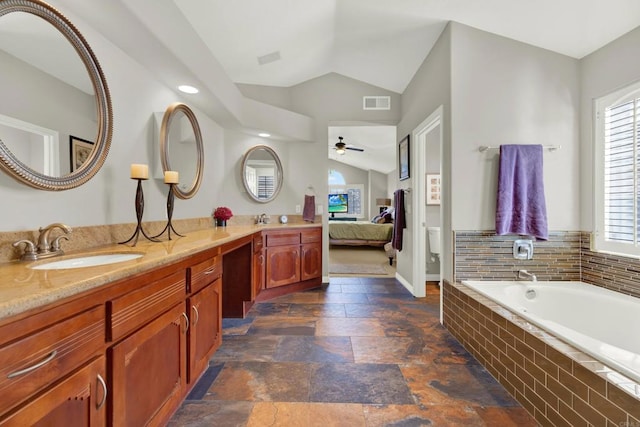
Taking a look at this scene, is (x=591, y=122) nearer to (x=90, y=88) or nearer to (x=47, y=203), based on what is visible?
(x=90, y=88)

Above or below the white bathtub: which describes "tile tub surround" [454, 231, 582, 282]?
above

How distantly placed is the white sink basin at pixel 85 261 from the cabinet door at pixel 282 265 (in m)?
1.96

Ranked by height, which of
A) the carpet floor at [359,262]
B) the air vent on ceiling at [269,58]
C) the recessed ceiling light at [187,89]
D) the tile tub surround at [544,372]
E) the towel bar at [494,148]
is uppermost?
the air vent on ceiling at [269,58]

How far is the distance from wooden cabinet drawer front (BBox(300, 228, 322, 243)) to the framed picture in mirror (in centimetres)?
242

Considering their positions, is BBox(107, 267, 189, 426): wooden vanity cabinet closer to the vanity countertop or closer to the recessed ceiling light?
the vanity countertop

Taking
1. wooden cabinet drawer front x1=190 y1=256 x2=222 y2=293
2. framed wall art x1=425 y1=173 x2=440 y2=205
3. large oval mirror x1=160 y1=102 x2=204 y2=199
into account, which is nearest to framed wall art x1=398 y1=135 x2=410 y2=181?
framed wall art x1=425 y1=173 x2=440 y2=205

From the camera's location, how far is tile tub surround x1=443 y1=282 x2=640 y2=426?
3.70 feet

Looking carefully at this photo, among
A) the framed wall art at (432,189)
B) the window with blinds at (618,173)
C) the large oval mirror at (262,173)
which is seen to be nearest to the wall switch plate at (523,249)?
the window with blinds at (618,173)

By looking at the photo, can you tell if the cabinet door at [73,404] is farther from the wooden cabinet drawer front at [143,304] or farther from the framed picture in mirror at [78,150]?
the framed picture in mirror at [78,150]

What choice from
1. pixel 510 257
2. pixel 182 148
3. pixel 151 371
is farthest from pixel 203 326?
pixel 510 257

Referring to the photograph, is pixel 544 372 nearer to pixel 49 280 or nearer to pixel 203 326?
pixel 203 326

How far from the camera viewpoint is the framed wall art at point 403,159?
371 cm

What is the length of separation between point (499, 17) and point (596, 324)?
2.39 metres

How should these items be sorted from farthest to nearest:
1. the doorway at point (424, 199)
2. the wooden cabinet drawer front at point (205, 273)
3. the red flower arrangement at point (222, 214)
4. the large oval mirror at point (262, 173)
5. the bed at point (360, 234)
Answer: the bed at point (360, 234) < the large oval mirror at point (262, 173) < the red flower arrangement at point (222, 214) < the doorway at point (424, 199) < the wooden cabinet drawer front at point (205, 273)
